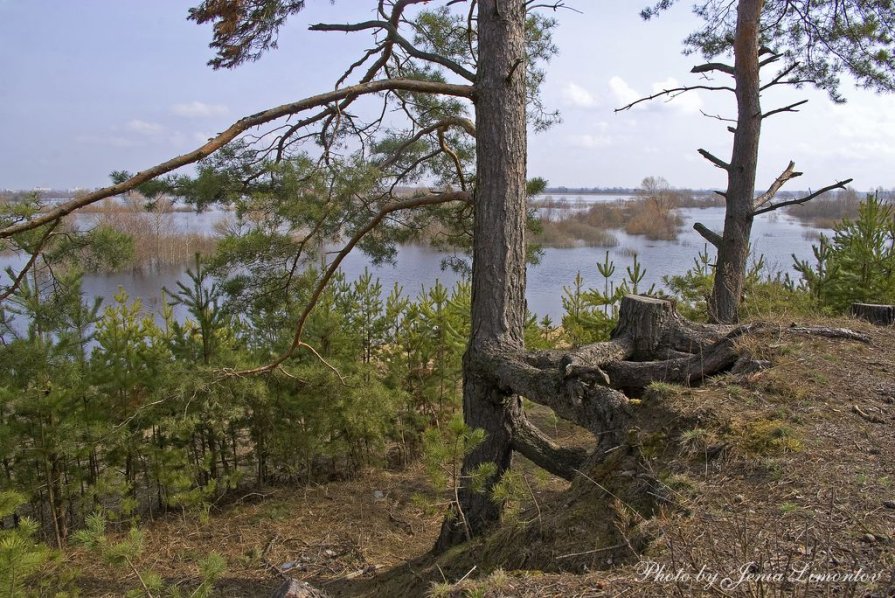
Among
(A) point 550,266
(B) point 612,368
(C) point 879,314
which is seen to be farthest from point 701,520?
(A) point 550,266

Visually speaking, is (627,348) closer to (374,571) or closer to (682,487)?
(682,487)

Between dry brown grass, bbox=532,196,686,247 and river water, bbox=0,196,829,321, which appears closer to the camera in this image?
river water, bbox=0,196,829,321

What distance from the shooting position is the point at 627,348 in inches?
163

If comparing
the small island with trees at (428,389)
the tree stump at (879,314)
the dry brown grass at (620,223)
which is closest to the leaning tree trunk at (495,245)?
the small island with trees at (428,389)

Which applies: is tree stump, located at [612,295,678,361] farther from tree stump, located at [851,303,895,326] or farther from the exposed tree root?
tree stump, located at [851,303,895,326]

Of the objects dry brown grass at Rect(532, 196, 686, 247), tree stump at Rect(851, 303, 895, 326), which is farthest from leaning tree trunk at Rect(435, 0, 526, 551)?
dry brown grass at Rect(532, 196, 686, 247)

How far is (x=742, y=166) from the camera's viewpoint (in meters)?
6.53

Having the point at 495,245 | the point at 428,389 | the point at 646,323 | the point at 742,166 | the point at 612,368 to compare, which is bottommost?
the point at 428,389

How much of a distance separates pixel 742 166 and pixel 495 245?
13.0 ft

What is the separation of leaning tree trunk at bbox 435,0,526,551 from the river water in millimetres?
1902

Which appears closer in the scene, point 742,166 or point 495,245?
point 495,245

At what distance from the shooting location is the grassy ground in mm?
1895

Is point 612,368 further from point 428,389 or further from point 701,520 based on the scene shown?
point 428,389

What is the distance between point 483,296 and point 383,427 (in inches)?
90.0
